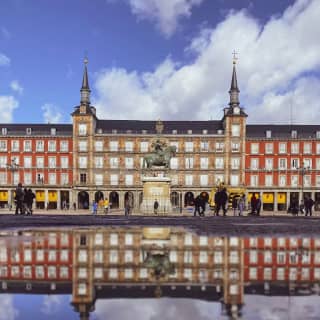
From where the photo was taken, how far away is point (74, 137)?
72.9 meters

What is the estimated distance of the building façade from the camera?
73.1 meters

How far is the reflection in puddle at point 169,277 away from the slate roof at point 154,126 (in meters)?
67.5

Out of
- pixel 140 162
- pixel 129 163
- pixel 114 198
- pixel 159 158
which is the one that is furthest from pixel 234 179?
pixel 159 158

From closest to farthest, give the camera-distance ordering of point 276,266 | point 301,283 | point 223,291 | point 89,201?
point 223,291
point 301,283
point 276,266
point 89,201

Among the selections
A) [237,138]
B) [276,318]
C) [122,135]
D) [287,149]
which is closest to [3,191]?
[122,135]

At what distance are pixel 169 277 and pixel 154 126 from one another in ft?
238

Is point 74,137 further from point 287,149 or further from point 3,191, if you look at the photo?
point 287,149

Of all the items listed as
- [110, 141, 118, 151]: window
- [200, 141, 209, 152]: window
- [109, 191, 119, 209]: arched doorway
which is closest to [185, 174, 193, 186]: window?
[200, 141, 209, 152]: window

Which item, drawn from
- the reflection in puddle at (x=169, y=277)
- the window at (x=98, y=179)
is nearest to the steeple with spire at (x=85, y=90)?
the window at (x=98, y=179)

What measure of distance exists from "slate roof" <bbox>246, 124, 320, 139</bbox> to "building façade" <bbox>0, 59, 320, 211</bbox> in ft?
1.09

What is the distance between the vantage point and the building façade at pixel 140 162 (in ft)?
240

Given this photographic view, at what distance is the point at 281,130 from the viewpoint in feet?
250

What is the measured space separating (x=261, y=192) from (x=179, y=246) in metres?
67.5

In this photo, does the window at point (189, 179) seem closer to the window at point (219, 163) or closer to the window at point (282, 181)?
the window at point (219, 163)
